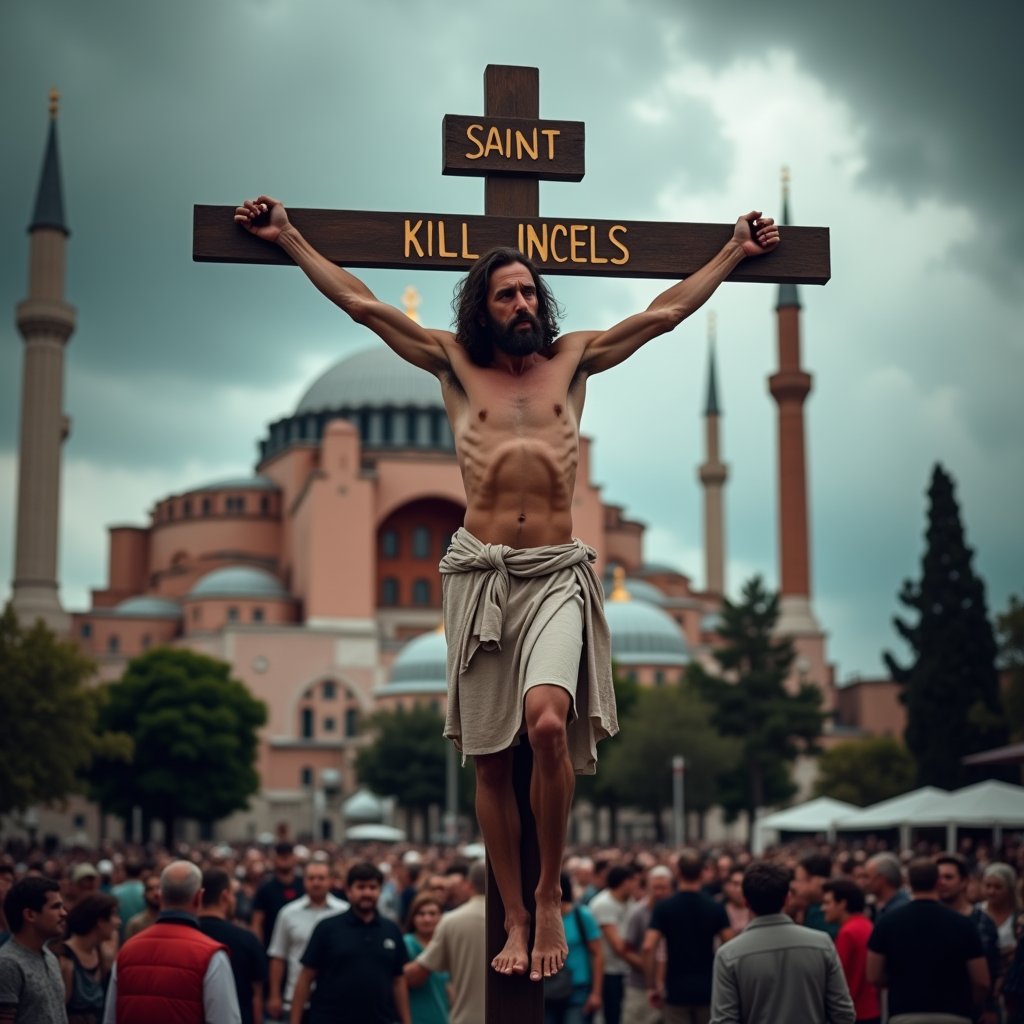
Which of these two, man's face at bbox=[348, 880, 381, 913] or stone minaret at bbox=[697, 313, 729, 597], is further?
stone minaret at bbox=[697, 313, 729, 597]

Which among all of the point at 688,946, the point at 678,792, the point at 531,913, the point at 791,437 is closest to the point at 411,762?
the point at 678,792

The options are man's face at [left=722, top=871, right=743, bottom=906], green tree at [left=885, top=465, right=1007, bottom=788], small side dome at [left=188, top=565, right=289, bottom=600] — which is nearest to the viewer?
man's face at [left=722, top=871, right=743, bottom=906]

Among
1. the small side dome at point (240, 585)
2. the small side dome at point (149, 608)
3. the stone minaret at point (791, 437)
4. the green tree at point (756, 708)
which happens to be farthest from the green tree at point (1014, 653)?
the small side dome at point (149, 608)

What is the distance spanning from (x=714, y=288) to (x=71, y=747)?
128 ft

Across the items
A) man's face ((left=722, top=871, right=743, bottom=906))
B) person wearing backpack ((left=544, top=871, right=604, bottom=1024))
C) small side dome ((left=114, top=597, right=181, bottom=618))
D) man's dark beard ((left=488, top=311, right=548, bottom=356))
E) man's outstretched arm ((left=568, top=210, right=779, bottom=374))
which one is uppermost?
small side dome ((left=114, top=597, right=181, bottom=618))

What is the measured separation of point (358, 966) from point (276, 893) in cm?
440

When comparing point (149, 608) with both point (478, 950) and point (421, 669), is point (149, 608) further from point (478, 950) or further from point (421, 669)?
point (478, 950)

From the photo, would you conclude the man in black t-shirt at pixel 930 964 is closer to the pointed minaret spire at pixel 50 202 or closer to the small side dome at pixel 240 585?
the pointed minaret spire at pixel 50 202

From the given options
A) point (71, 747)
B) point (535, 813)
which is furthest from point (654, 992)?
point (71, 747)

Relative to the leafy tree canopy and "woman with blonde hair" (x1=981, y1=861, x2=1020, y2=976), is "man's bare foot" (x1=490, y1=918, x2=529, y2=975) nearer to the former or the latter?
"woman with blonde hair" (x1=981, y1=861, x2=1020, y2=976)

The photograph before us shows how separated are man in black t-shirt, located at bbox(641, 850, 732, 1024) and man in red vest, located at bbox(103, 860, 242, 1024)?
4260 mm

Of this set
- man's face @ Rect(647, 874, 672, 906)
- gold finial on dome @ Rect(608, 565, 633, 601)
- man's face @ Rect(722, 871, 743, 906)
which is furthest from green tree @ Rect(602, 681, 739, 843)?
man's face @ Rect(647, 874, 672, 906)

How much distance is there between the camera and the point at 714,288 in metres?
6.58

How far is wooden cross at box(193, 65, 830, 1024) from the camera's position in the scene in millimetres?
6500
